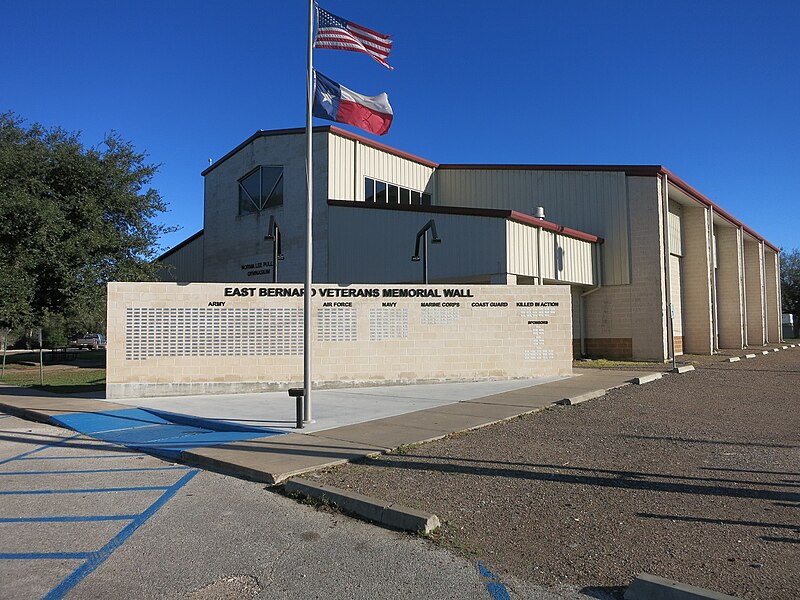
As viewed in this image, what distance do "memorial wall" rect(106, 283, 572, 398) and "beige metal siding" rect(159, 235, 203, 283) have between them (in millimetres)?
18397

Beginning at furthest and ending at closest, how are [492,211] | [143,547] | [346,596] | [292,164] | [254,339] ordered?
[292,164] → [492,211] → [254,339] → [143,547] → [346,596]

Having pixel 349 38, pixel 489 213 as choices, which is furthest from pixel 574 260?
pixel 349 38

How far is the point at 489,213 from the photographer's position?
2031 centimetres

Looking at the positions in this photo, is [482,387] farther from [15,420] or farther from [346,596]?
[346,596]

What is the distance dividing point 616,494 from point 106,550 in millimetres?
4639

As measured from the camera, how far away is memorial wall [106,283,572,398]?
14.7m

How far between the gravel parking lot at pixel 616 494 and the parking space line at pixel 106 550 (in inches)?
64.6

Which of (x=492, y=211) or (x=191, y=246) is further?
(x=191, y=246)

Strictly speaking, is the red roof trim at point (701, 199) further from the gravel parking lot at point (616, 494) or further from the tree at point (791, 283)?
the tree at point (791, 283)

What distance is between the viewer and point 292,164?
27.4 meters

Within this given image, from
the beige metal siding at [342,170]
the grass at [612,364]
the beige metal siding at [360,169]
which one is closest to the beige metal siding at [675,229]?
the grass at [612,364]

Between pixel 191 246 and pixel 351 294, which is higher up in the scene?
pixel 191 246

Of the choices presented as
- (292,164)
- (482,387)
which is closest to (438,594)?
(482,387)

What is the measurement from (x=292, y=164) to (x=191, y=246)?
10430 mm
